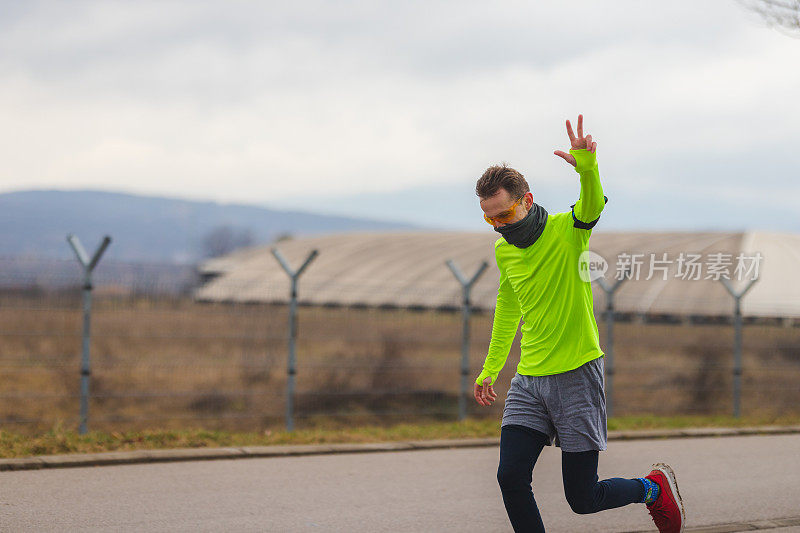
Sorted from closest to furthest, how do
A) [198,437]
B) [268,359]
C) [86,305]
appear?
[198,437] → [86,305] → [268,359]

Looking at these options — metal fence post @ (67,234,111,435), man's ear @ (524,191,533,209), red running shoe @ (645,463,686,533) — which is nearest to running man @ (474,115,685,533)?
man's ear @ (524,191,533,209)

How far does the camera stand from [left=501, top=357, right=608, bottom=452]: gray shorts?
15.5 ft

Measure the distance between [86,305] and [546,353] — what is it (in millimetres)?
6543

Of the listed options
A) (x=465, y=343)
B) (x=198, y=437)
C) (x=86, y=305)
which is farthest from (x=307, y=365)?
(x=86, y=305)

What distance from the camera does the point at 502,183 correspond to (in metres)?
4.62

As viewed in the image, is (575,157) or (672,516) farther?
(672,516)

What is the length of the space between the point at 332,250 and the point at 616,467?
51.2 m

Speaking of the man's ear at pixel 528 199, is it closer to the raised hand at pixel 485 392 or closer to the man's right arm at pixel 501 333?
the man's right arm at pixel 501 333

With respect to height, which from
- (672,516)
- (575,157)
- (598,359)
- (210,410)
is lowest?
(210,410)

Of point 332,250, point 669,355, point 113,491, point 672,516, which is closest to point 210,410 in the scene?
point 669,355

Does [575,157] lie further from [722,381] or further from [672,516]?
[722,381]

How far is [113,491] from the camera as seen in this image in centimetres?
737

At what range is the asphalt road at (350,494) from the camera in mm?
6543

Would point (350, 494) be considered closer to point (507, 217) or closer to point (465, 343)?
point (507, 217)
